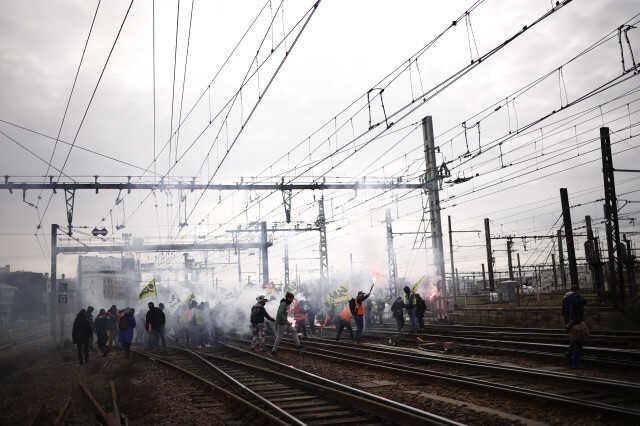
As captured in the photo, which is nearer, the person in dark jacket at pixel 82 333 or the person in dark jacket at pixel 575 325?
the person in dark jacket at pixel 575 325

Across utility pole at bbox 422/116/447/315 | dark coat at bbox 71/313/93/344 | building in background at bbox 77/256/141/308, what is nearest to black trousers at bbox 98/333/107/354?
dark coat at bbox 71/313/93/344

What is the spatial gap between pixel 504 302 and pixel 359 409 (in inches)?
1106

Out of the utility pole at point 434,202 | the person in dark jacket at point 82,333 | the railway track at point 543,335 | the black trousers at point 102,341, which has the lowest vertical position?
the railway track at point 543,335

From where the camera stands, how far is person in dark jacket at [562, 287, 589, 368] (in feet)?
37.8

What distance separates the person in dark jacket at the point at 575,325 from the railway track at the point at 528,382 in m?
1.11

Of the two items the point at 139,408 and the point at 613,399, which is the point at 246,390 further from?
the point at 613,399

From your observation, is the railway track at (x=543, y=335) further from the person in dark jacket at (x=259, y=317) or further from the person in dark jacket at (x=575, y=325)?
the person in dark jacket at (x=259, y=317)

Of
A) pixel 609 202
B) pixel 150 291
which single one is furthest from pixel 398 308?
pixel 150 291

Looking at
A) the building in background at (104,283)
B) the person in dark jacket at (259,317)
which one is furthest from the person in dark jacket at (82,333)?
the building in background at (104,283)

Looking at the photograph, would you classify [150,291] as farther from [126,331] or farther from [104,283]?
[104,283]

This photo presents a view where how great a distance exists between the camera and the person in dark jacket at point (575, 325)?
11531 millimetres

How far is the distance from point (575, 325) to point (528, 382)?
2.29 metres

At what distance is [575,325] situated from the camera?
1171 centimetres

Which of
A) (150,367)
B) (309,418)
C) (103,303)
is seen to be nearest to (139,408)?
(309,418)
